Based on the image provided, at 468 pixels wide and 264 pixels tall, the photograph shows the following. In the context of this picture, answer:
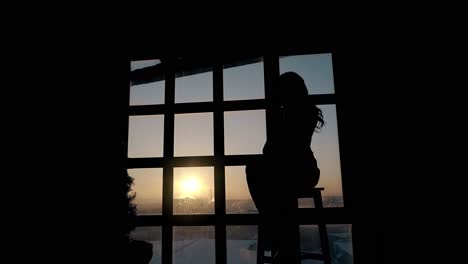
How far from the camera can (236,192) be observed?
1.65m

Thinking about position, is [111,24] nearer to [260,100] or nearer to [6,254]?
[260,100]

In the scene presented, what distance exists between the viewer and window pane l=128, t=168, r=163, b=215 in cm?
171

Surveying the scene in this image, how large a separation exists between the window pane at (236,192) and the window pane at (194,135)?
0.20m

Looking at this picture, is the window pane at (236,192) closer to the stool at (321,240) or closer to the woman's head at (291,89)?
the stool at (321,240)

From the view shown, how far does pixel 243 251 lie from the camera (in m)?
2.10

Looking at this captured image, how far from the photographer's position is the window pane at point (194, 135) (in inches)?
68.7

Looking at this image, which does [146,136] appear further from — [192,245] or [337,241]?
[337,241]

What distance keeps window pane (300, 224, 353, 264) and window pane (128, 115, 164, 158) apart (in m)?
1.08

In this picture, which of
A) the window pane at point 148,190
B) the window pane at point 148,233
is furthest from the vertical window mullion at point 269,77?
the window pane at point 148,233

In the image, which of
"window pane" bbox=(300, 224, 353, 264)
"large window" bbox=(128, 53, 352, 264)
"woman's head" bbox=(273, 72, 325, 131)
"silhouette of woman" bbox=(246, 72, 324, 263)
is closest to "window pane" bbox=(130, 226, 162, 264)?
"large window" bbox=(128, 53, 352, 264)

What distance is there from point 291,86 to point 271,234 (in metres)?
0.76

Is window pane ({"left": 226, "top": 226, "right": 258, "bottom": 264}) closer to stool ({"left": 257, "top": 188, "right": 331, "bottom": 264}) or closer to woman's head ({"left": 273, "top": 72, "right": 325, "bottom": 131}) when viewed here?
stool ({"left": 257, "top": 188, "right": 331, "bottom": 264})

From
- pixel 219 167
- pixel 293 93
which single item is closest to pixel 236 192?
pixel 219 167

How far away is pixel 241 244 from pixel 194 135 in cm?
103
